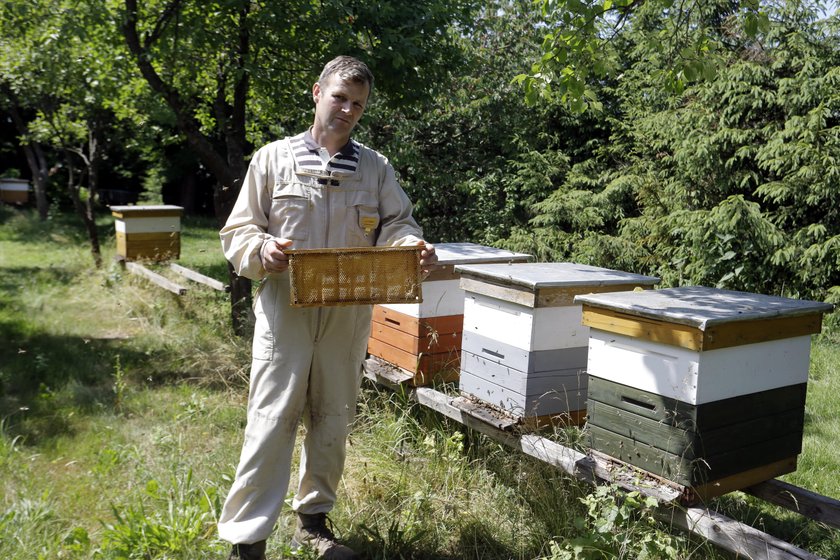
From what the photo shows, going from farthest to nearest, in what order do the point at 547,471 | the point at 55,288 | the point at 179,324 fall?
the point at 55,288
the point at 179,324
the point at 547,471

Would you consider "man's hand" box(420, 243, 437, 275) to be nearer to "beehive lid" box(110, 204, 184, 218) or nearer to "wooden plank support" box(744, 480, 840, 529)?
"wooden plank support" box(744, 480, 840, 529)

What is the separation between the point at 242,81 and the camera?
595 centimetres

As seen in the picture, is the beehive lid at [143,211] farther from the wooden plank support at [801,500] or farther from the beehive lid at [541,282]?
the wooden plank support at [801,500]

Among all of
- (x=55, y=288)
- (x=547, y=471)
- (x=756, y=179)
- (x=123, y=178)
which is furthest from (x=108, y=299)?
(x=123, y=178)

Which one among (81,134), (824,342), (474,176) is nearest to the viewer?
(824,342)

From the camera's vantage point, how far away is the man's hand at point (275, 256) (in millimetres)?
2441

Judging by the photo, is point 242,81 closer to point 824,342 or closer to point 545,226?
point 545,226

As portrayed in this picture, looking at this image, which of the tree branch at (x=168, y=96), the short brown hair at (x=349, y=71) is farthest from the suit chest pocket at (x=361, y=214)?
the tree branch at (x=168, y=96)

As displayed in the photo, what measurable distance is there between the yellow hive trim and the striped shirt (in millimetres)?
342

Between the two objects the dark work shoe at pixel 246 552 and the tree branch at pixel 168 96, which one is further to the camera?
the tree branch at pixel 168 96

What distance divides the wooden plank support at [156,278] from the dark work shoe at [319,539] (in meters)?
4.44

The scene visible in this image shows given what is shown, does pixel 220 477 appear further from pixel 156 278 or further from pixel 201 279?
pixel 156 278

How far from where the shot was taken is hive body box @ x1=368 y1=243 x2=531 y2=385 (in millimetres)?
3941

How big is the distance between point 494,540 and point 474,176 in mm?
7154
